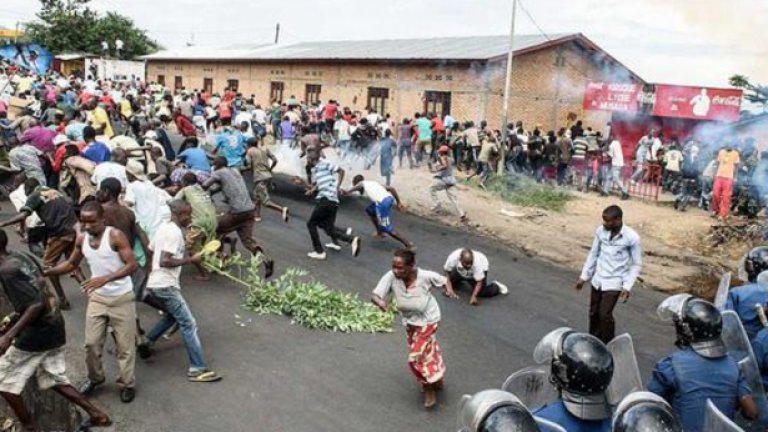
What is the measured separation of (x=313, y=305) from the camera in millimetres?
7480

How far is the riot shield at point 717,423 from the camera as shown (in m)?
2.56

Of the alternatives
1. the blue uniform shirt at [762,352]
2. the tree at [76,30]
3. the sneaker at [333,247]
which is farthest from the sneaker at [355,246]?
the tree at [76,30]

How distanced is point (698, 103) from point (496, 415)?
1661cm

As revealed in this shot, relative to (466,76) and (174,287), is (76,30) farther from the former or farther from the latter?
(174,287)

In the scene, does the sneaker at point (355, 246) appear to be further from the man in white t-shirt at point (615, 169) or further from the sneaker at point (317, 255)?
the man in white t-shirt at point (615, 169)

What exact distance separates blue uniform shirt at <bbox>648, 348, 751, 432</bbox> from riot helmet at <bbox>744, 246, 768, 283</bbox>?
193 cm

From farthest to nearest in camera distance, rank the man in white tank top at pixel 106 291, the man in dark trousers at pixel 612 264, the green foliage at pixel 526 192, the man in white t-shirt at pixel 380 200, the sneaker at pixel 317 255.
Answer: the green foliage at pixel 526 192, the man in white t-shirt at pixel 380 200, the sneaker at pixel 317 255, the man in dark trousers at pixel 612 264, the man in white tank top at pixel 106 291

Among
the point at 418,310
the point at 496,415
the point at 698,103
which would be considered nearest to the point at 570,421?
the point at 496,415

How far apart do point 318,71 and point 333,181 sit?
19.2 m

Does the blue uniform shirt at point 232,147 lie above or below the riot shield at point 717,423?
above

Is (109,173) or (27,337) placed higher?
(109,173)

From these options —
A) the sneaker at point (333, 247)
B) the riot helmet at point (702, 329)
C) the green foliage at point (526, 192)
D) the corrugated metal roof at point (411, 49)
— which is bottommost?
the sneaker at point (333, 247)

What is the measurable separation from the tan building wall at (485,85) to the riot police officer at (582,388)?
1884 cm

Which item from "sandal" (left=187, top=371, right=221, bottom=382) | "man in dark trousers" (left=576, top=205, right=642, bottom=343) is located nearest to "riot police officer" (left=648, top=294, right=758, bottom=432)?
"man in dark trousers" (left=576, top=205, right=642, bottom=343)
